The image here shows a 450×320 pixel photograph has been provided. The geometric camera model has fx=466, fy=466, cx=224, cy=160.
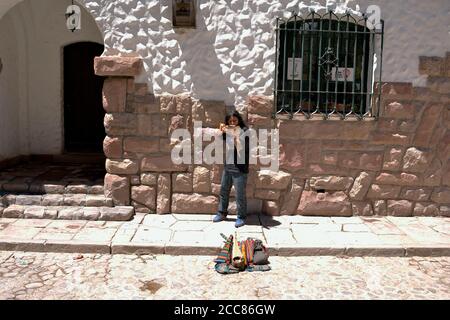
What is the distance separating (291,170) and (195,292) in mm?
2522

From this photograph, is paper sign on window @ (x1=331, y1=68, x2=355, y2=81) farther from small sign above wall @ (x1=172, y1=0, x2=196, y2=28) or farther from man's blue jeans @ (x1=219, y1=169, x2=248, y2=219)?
small sign above wall @ (x1=172, y1=0, x2=196, y2=28)

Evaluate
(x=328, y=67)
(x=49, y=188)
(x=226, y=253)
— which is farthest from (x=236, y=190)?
(x=49, y=188)

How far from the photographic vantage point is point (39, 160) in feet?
26.4

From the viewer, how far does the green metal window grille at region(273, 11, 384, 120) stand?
5.95m

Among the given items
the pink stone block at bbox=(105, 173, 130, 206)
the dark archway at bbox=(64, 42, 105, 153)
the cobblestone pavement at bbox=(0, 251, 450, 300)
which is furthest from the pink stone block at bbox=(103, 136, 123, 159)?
the dark archway at bbox=(64, 42, 105, 153)

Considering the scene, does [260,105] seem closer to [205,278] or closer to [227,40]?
[227,40]

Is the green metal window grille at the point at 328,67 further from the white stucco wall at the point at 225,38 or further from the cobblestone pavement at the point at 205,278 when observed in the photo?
the cobblestone pavement at the point at 205,278

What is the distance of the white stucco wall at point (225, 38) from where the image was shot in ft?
19.2

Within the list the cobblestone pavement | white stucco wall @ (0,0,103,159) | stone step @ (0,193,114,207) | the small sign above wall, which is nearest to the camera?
the cobblestone pavement

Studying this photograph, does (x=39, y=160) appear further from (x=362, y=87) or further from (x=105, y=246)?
(x=362, y=87)

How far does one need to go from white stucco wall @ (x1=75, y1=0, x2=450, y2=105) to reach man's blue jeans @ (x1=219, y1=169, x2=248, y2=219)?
0.95 m

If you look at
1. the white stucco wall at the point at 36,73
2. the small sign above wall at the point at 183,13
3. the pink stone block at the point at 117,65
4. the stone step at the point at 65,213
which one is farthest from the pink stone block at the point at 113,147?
the white stucco wall at the point at 36,73

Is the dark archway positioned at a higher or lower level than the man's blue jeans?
higher

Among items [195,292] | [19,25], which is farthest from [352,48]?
[19,25]
